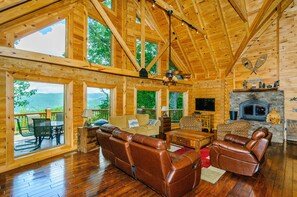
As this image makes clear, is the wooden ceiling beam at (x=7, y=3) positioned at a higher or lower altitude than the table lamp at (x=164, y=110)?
higher

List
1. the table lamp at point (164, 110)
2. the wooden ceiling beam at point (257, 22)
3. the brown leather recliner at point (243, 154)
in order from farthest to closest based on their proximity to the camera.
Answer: the table lamp at point (164, 110) → the wooden ceiling beam at point (257, 22) → the brown leather recliner at point (243, 154)

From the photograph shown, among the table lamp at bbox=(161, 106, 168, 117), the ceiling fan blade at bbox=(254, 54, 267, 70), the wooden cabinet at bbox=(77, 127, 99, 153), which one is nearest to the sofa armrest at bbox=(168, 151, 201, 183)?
the wooden cabinet at bbox=(77, 127, 99, 153)

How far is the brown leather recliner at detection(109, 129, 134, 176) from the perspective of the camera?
301 centimetres

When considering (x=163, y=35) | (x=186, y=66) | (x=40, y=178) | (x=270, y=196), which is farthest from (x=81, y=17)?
(x=270, y=196)

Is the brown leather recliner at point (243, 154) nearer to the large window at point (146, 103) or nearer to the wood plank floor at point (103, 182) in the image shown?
the wood plank floor at point (103, 182)

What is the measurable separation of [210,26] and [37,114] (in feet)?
24.5

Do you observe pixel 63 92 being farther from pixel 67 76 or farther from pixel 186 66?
pixel 186 66

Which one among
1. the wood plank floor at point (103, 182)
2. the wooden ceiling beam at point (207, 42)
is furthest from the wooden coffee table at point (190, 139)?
the wooden ceiling beam at point (207, 42)

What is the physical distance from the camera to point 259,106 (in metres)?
6.89

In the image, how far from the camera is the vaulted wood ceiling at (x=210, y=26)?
5462mm

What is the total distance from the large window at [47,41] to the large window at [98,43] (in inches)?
40.6

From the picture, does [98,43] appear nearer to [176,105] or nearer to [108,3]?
[108,3]

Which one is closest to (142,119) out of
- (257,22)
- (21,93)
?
(21,93)

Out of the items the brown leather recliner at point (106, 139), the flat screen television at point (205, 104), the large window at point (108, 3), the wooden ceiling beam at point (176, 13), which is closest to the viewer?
the brown leather recliner at point (106, 139)
